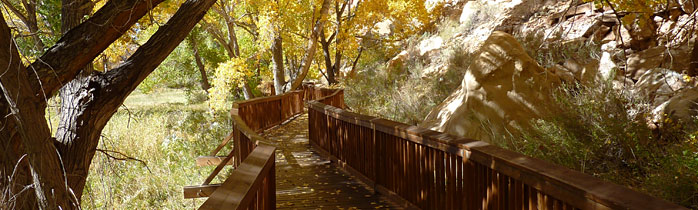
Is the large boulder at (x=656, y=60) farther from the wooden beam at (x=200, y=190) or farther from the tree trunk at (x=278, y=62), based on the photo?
the tree trunk at (x=278, y=62)

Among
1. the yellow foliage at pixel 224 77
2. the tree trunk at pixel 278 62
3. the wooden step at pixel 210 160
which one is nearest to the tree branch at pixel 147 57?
the wooden step at pixel 210 160

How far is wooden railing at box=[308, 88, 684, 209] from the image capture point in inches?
131

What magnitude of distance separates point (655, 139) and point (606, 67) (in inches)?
174

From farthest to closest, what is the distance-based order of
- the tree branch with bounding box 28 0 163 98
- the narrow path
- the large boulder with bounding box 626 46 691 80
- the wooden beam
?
the large boulder with bounding box 626 46 691 80
the wooden beam
the narrow path
the tree branch with bounding box 28 0 163 98

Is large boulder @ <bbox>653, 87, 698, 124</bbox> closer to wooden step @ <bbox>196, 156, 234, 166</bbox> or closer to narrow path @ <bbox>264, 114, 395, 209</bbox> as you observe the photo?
narrow path @ <bbox>264, 114, 395, 209</bbox>

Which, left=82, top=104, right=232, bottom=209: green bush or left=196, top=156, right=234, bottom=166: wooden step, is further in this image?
left=82, top=104, right=232, bottom=209: green bush

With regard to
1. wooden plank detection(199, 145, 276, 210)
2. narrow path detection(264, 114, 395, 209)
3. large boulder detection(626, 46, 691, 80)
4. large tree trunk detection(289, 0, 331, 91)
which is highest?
large tree trunk detection(289, 0, 331, 91)

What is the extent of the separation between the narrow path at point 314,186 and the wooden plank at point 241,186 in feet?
4.69

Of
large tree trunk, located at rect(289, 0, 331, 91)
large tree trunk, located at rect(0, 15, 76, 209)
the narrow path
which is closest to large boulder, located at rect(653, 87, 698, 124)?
the narrow path

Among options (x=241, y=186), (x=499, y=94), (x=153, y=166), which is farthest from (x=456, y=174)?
(x=153, y=166)

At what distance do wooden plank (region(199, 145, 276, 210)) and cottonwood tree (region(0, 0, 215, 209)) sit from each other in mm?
1857

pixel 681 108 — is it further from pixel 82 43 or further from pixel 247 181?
pixel 82 43

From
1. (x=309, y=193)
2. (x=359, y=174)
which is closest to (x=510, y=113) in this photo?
(x=359, y=174)

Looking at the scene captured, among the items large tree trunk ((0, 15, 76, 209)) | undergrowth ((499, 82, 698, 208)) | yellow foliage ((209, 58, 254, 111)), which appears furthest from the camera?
yellow foliage ((209, 58, 254, 111))
